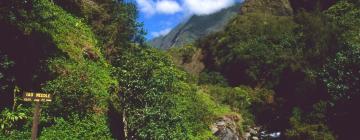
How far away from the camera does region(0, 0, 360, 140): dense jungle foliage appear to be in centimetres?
2569

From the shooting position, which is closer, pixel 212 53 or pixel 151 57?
pixel 151 57

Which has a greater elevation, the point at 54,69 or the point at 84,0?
the point at 84,0

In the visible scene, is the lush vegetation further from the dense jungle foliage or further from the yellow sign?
the yellow sign

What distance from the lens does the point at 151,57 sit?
102 feet

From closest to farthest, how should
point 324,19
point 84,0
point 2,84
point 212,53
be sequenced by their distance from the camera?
point 2,84 → point 84,0 → point 324,19 → point 212,53

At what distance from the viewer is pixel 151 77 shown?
1085 inches

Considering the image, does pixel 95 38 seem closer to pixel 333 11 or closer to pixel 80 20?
pixel 80 20

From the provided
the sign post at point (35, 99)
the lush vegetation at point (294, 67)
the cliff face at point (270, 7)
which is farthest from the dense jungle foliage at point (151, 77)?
the cliff face at point (270, 7)

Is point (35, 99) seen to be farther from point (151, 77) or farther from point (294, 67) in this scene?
point (294, 67)

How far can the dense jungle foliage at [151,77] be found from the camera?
25688mm

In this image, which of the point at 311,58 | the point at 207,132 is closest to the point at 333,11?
the point at 311,58

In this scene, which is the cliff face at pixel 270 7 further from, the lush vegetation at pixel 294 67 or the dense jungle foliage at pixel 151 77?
the dense jungle foliage at pixel 151 77

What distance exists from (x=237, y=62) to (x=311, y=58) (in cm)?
1952

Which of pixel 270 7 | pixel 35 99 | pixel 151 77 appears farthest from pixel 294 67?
pixel 35 99
